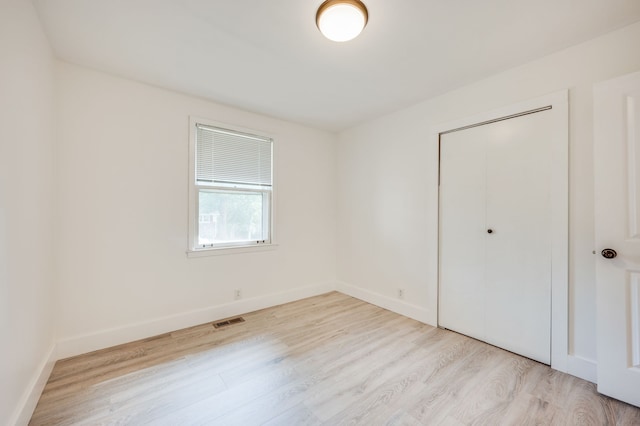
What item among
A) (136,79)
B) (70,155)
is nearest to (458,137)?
(136,79)

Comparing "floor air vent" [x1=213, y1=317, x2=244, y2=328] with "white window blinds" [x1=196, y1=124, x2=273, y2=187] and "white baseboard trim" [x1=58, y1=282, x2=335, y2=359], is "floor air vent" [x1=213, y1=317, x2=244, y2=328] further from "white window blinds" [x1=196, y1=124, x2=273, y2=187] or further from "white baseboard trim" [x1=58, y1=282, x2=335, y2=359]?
"white window blinds" [x1=196, y1=124, x2=273, y2=187]

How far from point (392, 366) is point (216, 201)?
97.5 inches

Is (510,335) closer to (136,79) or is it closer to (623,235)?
(623,235)

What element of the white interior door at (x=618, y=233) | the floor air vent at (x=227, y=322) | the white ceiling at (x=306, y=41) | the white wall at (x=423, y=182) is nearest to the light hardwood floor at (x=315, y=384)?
the floor air vent at (x=227, y=322)

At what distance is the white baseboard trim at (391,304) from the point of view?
2.90 meters

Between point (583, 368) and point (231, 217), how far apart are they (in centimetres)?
351

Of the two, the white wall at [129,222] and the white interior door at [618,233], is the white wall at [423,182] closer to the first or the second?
the white interior door at [618,233]

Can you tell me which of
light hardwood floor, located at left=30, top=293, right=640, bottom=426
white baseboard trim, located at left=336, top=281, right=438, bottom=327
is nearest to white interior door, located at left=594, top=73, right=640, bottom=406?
light hardwood floor, located at left=30, top=293, right=640, bottom=426

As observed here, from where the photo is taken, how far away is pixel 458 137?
2693 mm

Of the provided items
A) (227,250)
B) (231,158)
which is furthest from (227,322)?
(231,158)

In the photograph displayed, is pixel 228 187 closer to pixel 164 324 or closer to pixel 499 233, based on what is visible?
pixel 164 324

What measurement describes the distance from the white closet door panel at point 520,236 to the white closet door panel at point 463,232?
0.26 feet

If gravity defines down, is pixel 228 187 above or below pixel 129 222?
above

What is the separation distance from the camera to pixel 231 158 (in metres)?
3.11
